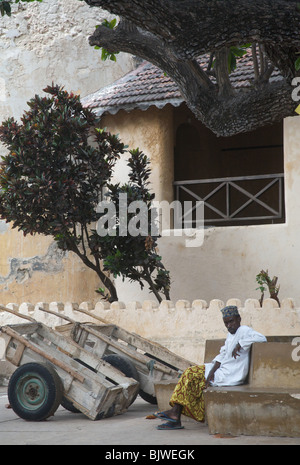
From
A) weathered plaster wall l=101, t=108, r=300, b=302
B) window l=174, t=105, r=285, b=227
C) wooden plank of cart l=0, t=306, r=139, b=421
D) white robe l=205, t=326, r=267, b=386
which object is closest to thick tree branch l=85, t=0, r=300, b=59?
white robe l=205, t=326, r=267, b=386

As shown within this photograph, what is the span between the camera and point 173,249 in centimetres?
1558

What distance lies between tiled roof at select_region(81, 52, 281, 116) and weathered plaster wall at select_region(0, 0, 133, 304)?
1.57 metres

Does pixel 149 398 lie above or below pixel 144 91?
below

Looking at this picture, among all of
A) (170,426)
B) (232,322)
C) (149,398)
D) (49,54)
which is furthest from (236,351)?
(49,54)

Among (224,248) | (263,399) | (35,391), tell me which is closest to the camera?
(263,399)

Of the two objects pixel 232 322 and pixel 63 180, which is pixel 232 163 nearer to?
pixel 63 180

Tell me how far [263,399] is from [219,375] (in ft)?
2.36

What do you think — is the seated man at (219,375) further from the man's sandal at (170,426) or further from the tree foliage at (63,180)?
the tree foliage at (63,180)

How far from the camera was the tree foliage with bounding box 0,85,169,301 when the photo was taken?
1420cm

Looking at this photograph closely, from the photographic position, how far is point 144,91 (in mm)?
16078

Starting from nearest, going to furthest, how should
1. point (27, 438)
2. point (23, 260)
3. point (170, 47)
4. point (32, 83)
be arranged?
point (170, 47), point (27, 438), point (23, 260), point (32, 83)
